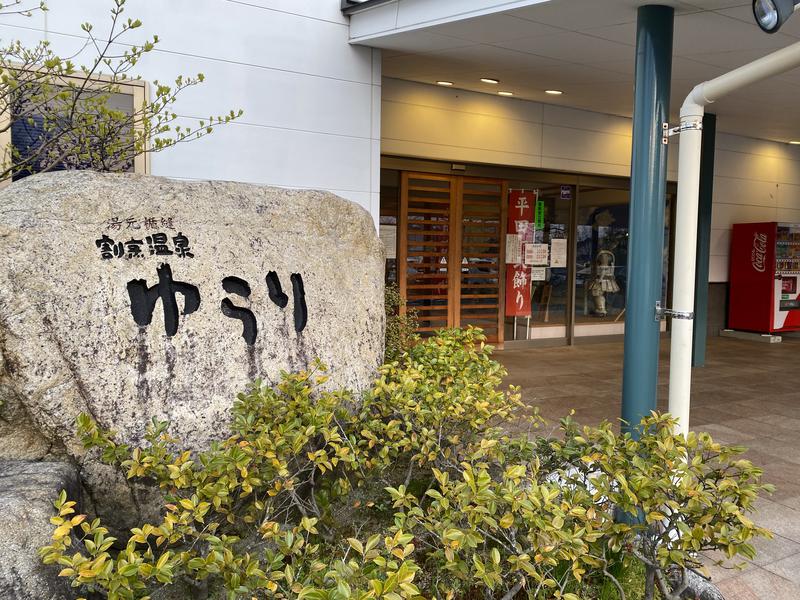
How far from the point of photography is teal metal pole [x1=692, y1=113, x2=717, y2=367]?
9312mm

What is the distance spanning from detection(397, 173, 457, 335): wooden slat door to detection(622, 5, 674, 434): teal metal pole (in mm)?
5176

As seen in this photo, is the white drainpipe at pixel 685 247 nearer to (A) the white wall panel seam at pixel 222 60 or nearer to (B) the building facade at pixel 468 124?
(B) the building facade at pixel 468 124

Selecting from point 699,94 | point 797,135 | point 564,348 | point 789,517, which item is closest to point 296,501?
point 699,94

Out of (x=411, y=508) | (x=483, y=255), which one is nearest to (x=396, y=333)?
(x=411, y=508)

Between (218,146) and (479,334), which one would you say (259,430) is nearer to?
(479,334)

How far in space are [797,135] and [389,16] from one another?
9326 mm

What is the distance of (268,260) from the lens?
377cm

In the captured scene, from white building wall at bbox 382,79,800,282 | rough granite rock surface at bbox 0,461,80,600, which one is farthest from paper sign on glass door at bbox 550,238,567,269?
rough granite rock surface at bbox 0,461,80,600

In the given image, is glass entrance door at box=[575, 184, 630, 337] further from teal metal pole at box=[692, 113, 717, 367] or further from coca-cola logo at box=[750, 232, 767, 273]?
coca-cola logo at box=[750, 232, 767, 273]

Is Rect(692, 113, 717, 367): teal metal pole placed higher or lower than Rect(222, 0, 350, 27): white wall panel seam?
lower

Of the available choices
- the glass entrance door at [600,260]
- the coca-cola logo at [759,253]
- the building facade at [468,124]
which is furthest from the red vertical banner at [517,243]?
the coca-cola logo at [759,253]

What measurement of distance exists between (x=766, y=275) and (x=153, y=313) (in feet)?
39.3

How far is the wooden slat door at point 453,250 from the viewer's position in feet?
31.6

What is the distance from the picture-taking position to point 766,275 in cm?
1216
